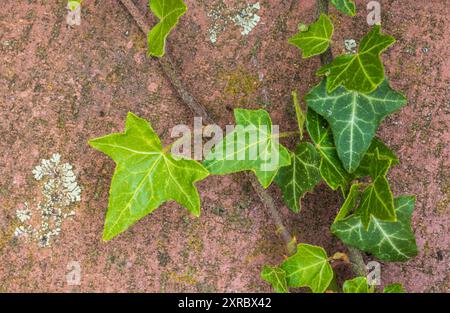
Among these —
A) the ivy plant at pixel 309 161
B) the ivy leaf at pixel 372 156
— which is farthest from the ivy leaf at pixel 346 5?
the ivy leaf at pixel 372 156

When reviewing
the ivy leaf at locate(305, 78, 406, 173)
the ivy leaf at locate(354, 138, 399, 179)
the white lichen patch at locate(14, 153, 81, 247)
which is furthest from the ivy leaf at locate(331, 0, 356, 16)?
the white lichen patch at locate(14, 153, 81, 247)

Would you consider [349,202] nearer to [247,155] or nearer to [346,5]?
[247,155]

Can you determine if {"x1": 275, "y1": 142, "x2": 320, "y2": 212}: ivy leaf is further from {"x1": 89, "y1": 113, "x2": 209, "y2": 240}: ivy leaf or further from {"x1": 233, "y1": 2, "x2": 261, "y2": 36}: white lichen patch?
{"x1": 233, "y1": 2, "x2": 261, "y2": 36}: white lichen patch

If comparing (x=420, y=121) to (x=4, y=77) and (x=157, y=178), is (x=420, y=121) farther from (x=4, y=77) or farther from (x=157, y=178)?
(x=4, y=77)

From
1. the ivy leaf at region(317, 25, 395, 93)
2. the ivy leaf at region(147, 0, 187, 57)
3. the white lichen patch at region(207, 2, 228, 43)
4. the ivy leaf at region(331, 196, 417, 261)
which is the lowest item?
the ivy leaf at region(331, 196, 417, 261)

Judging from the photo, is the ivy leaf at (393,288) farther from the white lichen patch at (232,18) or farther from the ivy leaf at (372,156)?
the white lichen patch at (232,18)
